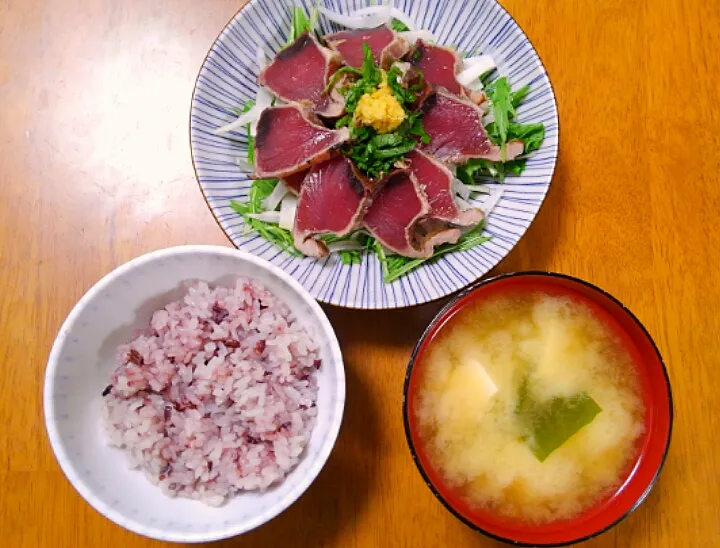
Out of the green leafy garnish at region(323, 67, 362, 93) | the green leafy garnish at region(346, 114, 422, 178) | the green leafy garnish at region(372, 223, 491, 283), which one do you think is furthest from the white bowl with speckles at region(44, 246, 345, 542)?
the green leafy garnish at region(323, 67, 362, 93)

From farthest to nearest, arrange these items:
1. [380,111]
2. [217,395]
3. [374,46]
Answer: [374,46], [380,111], [217,395]

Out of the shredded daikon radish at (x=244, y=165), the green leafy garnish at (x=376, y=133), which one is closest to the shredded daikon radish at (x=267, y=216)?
the shredded daikon radish at (x=244, y=165)

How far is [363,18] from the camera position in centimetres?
153

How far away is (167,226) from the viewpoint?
1538 millimetres

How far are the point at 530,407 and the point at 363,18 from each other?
3.07ft

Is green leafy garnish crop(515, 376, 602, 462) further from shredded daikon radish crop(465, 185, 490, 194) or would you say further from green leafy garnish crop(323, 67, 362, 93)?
green leafy garnish crop(323, 67, 362, 93)

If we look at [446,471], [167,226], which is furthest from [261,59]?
[446,471]

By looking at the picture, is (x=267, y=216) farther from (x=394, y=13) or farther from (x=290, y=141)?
(x=394, y=13)

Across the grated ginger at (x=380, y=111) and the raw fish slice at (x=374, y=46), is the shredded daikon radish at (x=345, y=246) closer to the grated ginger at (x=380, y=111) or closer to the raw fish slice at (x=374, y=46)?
the grated ginger at (x=380, y=111)

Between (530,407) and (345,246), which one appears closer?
(530,407)

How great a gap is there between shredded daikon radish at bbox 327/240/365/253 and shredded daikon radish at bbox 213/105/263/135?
33 cm

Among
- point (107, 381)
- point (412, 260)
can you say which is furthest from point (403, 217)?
point (107, 381)

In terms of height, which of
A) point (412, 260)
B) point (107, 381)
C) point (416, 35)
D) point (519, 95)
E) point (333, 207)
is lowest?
point (107, 381)

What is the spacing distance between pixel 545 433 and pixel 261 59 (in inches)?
38.7
